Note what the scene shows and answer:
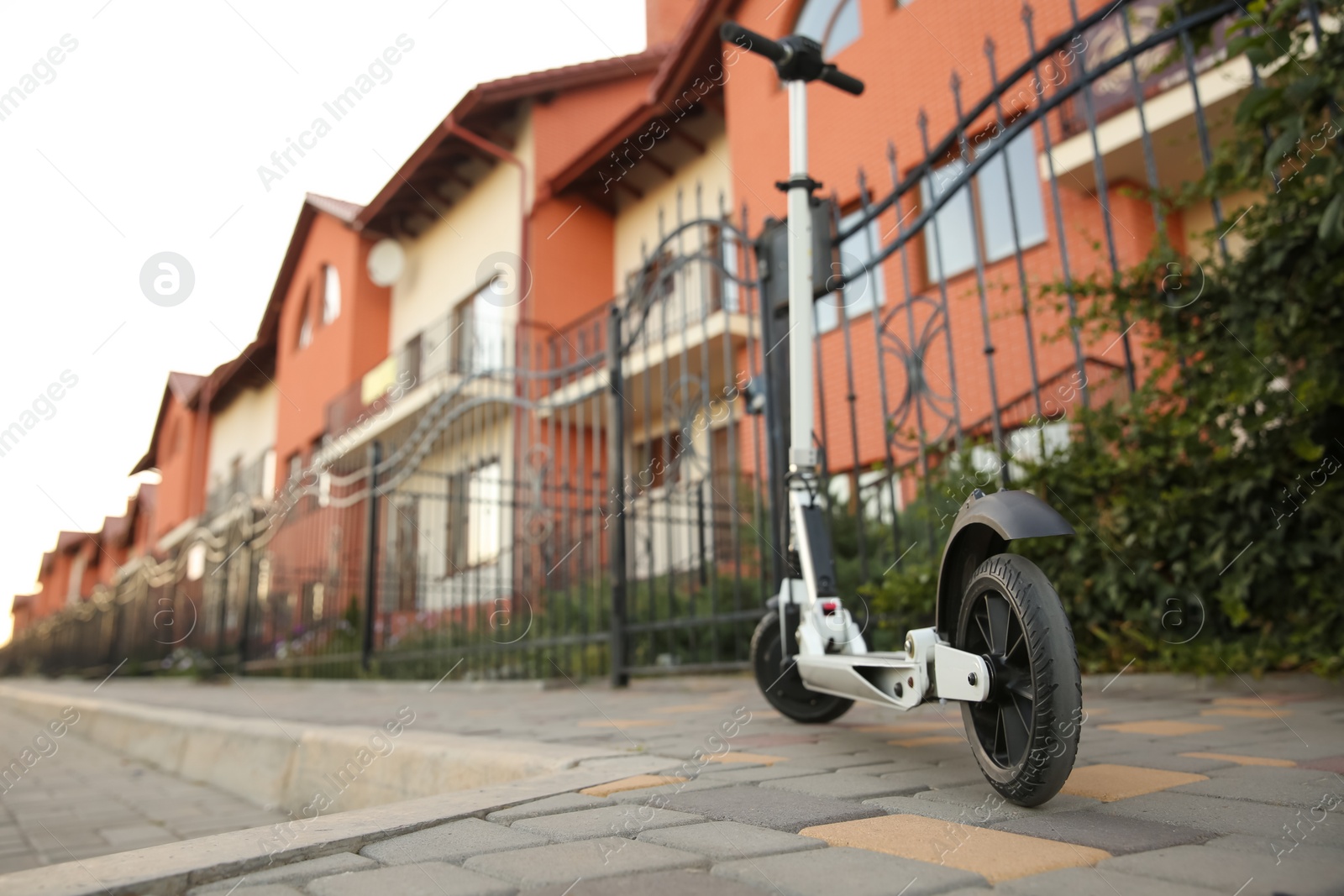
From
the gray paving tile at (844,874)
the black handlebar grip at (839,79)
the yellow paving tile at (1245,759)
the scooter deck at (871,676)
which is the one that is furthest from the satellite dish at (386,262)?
the gray paving tile at (844,874)

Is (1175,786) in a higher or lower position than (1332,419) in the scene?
lower

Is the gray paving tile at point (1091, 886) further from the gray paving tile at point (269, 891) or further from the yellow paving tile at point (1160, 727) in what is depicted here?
the yellow paving tile at point (1160, 727)

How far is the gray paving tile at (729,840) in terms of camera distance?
1229 millimetres

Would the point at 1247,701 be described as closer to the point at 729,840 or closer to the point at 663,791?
the point at 663,791

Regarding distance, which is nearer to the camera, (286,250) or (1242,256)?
(1242,256)

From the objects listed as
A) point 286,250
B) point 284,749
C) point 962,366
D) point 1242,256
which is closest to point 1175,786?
point 1242,256

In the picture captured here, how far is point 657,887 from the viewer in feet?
3.53

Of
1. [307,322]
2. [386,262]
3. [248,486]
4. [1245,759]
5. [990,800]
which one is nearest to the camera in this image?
[990,800]

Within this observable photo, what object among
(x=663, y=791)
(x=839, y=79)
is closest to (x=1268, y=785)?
(x=663, y=791)

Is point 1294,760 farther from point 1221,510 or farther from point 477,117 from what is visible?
point 477,117

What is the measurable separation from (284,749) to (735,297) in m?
8.99

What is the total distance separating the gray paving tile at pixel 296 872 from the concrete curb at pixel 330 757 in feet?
2.28

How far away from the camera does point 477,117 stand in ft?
46.3

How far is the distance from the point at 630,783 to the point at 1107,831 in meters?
0.84
